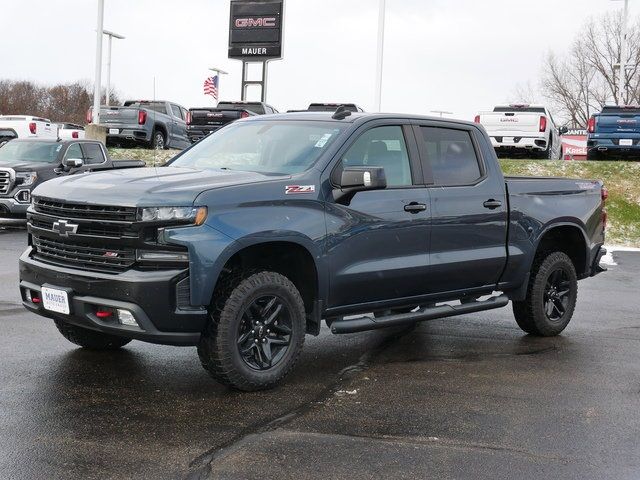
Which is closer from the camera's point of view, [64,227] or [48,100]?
[64,227]

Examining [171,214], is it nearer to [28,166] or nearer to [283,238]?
[283,238]

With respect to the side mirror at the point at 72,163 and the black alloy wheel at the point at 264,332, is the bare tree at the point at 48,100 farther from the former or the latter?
the black alloy wheel at the point at 264,332

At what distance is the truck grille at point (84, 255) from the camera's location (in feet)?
16.7

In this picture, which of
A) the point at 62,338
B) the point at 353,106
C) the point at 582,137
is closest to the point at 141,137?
the point at 353,106

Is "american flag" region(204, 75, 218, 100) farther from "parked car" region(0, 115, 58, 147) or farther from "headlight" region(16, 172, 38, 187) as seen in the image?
"headlight" region(16, 172, 38, 187)

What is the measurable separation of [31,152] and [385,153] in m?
12.7

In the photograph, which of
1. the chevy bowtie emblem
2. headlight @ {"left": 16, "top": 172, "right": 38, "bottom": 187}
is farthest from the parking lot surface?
headlight @ {"left": 16, "top": 172, "right": 38, "bottom": 187}

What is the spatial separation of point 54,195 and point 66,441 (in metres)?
1.73

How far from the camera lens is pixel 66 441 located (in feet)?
14.4

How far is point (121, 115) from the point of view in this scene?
2598cm

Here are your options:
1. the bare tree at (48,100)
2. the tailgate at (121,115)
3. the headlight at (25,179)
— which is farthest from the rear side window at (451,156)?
the bare tree at (48,100)

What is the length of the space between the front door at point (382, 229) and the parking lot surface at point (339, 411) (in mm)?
646

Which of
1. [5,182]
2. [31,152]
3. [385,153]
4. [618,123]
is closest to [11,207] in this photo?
[5,182]

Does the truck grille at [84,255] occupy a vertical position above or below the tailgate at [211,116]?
below
